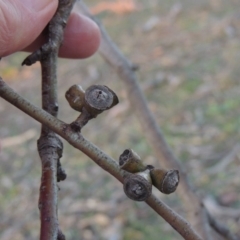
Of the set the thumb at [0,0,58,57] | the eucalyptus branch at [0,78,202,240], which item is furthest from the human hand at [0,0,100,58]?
the eucalyptus branch at [0,78,202,240]

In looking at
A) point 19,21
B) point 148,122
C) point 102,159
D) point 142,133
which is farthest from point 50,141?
point 142,133

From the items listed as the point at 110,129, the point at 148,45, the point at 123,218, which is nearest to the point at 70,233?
the point at 123,218

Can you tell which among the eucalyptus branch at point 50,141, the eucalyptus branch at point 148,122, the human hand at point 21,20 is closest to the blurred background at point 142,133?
the eucalyptus branch at point 148,122

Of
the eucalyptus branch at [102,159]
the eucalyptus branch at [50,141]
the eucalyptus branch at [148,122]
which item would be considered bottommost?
the eucalyptus branch at [148,122]

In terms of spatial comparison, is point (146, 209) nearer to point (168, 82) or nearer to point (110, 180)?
point (110, 180)

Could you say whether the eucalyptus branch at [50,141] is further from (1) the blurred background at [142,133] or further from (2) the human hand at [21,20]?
(1) the blurred background at [142,133]

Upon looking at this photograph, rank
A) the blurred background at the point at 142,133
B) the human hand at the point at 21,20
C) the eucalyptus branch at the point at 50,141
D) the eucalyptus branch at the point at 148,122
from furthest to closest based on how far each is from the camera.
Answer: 1. the blurred background at the point at 142,133
2. the eucalyptus branch at the point at 148,122
3. the human hand at the point at 21,20
4. the eucalyptus branch at the point at 50,141
